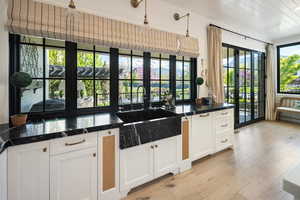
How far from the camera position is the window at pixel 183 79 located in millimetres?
3057

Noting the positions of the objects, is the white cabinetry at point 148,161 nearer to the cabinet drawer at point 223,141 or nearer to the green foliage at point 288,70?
the cabinet drawer at point 223,141

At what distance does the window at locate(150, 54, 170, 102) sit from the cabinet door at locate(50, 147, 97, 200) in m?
1.53

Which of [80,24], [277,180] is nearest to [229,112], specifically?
[277,180]

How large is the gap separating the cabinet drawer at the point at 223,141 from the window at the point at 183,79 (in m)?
0.99

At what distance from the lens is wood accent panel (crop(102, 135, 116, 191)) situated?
1606 mm

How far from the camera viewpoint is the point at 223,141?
2850 millimetres

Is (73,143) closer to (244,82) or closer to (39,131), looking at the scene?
(39,131)

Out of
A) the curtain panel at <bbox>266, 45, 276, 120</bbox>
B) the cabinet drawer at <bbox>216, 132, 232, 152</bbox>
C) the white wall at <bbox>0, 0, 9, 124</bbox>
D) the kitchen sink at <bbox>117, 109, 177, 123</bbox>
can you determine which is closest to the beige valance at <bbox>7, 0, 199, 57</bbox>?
the white wall at <bbox>0, 0, 9, 124</bbox>

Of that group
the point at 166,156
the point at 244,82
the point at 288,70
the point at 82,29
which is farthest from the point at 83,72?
the point at 288,70

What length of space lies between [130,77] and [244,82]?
368 cm

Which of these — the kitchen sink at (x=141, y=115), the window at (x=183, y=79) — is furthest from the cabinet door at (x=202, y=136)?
the window at (x=183, y=79)

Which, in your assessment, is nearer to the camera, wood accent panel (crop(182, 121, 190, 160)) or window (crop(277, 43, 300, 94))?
wood accent panel (crop(182, 121, 190, 160))

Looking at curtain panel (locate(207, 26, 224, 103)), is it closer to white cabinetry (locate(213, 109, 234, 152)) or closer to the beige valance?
white cabinetry (locate(213, 109, 234, 152))

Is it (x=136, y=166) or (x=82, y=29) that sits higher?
(x=82, y=29)
